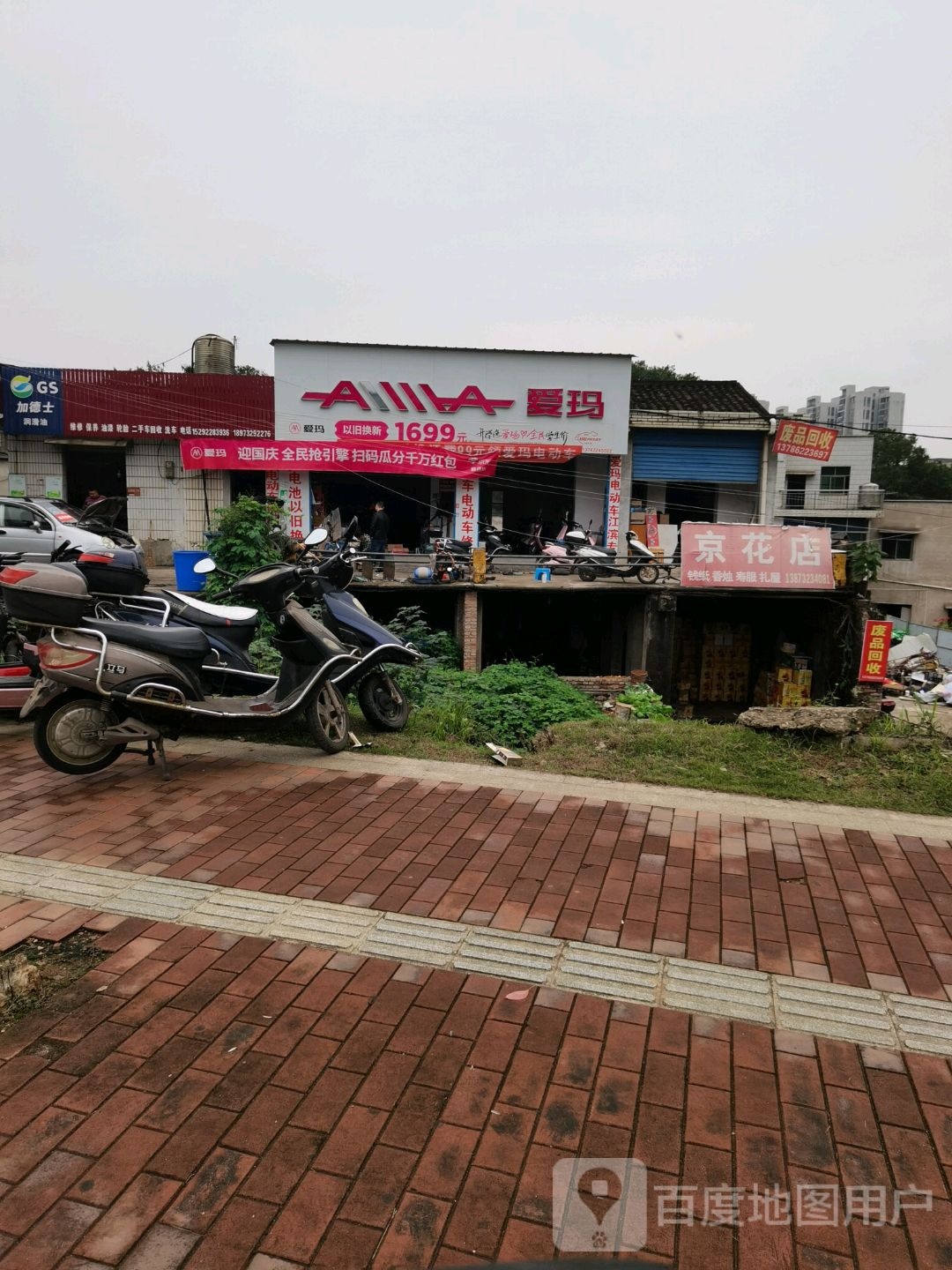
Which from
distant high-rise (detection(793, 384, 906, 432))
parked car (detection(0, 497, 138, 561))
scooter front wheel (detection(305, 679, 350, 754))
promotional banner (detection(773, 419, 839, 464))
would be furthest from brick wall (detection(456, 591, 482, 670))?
distant high-rise (detection(793, 384, 906, 432))

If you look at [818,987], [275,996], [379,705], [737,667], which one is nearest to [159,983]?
[275,996]

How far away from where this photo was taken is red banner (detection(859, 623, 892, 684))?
15.1 m

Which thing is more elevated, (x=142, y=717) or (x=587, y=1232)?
(x=142, y=717)

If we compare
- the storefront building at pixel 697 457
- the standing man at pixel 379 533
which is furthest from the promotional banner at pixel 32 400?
the storefront building at pixel 697 457

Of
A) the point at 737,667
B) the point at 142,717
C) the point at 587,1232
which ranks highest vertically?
the point at 142,717

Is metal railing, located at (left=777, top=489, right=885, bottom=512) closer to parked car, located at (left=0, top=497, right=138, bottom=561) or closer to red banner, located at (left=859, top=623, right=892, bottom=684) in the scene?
red banner, located at (left=859, top=623, right=892, bottom=684)

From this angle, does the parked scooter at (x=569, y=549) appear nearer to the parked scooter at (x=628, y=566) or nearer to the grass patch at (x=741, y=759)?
the parked scooter at (x=628, y=566)

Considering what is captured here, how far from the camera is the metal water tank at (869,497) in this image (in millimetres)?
27312

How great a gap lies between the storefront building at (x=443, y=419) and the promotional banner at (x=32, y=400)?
15.2 feet

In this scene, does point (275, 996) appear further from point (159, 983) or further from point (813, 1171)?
point (813, 1171)

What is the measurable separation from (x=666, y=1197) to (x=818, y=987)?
1200mm

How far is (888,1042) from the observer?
2.67 meters

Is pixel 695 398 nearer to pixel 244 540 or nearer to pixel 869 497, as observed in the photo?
pixel 869 497

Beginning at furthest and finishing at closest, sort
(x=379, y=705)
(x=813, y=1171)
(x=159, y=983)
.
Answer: (x=379, y=705), (x=159, y=983), (x=813, y=1171)
